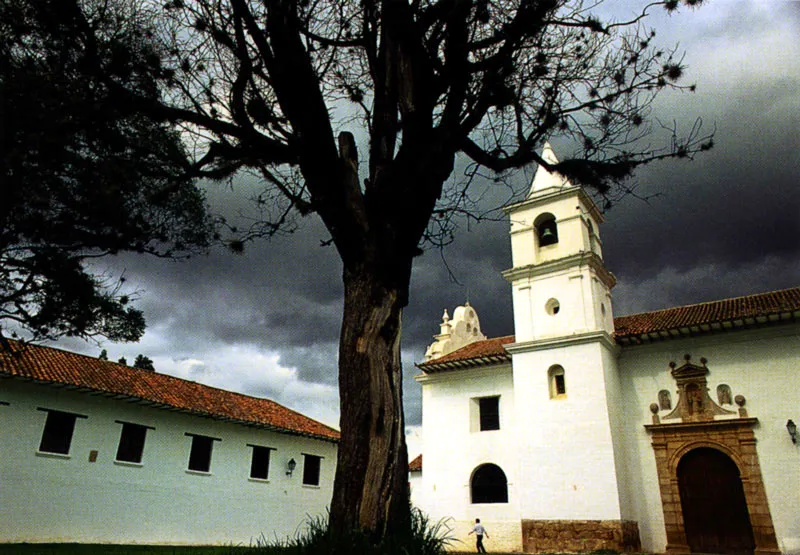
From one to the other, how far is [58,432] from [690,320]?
18387mm

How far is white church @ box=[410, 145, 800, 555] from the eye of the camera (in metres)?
14.8

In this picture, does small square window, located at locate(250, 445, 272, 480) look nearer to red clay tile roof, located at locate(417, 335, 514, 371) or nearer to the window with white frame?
the window with white frame

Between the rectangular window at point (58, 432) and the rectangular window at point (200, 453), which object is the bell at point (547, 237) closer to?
the rectangular window at point (200, 453)

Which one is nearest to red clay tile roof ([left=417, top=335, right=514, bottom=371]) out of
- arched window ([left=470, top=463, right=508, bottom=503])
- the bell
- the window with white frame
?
arched window ([left=470, top=463, right=508, bottom=503])

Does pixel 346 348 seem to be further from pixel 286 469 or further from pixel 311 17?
pixel 286 469

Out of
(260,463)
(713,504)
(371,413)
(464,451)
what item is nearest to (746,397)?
(713,504)

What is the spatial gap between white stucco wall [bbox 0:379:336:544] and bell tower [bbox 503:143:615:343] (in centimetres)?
938

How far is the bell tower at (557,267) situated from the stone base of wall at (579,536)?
5575mm

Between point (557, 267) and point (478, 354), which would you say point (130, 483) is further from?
point (557, 267)

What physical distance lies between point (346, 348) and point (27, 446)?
13.6 meters

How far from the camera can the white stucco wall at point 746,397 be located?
14180mm

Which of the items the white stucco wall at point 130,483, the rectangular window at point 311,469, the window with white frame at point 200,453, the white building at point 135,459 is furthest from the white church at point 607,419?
the window with white frame at point 200,453

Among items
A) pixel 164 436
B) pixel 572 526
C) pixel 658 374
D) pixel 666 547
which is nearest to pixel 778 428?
pixel 658 374

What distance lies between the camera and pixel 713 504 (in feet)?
49.9
